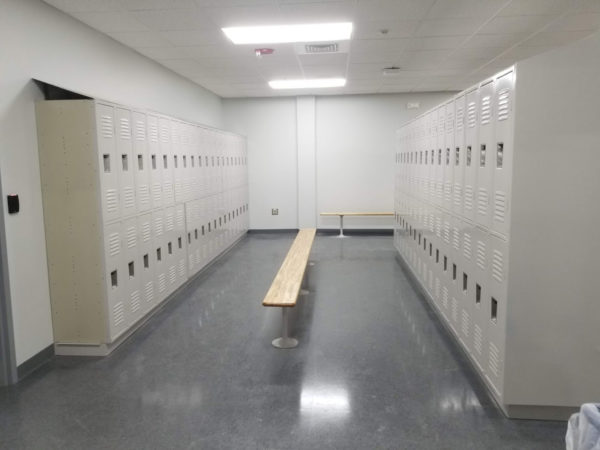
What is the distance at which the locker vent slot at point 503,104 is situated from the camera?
276cm

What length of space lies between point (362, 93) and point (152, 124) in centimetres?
557

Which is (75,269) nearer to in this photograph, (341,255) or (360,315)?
(360,315)

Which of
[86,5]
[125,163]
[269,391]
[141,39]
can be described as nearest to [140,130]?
[125,163]

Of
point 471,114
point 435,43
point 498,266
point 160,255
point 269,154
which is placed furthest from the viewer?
point 269,154

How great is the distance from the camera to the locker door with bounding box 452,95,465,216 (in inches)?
149

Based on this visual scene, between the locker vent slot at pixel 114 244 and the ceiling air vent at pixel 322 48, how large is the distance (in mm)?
2976

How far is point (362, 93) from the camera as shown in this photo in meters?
9.37

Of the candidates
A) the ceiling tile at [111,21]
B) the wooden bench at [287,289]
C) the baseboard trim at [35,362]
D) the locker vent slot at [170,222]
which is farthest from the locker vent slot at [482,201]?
the baseboard trim at [35,362]

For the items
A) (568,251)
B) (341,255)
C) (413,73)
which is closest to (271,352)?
(568,251)

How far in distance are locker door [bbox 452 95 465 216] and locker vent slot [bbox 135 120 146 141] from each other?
3012 millimetres

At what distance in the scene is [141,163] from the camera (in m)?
4.62

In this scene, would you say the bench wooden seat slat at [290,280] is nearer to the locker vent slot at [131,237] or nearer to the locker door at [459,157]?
the locker vent slot at [131,237]

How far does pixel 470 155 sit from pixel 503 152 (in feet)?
2.55

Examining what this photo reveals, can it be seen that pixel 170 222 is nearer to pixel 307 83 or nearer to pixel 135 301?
pixel 135 301
